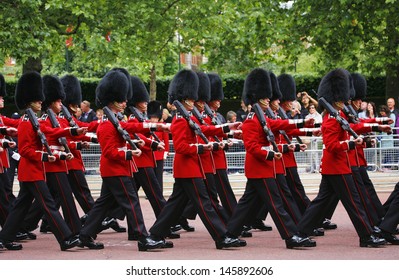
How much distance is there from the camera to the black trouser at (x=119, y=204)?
1034 cm

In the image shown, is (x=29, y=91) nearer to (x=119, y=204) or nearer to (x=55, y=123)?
(x=55, y=123)

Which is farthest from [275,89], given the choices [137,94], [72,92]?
[72,92]

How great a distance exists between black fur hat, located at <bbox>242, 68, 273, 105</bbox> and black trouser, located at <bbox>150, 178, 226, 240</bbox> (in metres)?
1.05

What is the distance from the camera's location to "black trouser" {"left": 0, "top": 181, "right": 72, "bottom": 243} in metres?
10.3

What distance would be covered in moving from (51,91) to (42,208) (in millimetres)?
1462

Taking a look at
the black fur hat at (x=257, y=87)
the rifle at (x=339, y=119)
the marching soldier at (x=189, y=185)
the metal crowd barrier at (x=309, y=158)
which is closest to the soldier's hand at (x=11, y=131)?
the marching soldier at (x=189, y=185)

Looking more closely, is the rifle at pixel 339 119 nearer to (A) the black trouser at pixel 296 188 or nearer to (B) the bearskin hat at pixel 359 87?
(A) the black trouser at pixel 296 188

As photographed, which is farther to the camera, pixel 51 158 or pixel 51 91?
pixel 51 91

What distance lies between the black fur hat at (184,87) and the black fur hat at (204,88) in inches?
25.4

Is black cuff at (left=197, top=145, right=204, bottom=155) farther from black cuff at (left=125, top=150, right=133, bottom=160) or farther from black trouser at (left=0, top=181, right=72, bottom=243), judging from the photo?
black trouser at (left=0, top=181, right=72, bottom=243)

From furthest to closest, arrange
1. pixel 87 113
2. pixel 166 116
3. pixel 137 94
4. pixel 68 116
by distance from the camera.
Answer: pixel 166 116 < pixel 87 113 < pixel 137 94 < pixel 68 116

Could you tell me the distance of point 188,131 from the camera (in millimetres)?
10422

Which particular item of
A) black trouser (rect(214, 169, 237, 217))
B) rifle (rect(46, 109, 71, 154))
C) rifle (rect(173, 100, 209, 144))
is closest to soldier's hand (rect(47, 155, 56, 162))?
rifle (rect(46, 109, 71, 154))

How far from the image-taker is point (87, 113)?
16.3m
